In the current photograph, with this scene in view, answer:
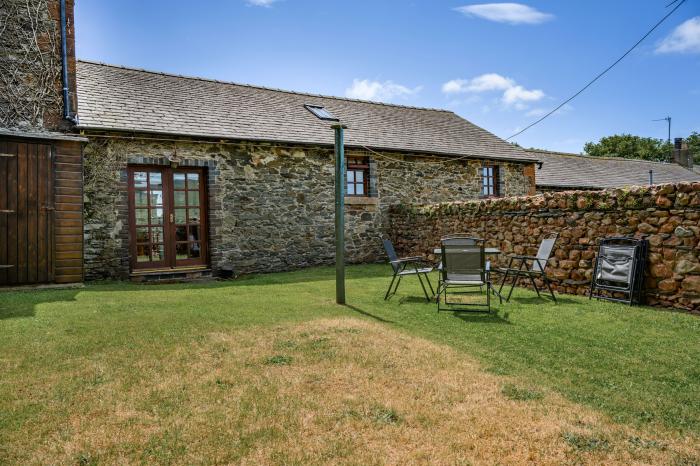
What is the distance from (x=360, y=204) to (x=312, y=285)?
4509 millimetres

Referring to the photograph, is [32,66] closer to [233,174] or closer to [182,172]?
[182,172]

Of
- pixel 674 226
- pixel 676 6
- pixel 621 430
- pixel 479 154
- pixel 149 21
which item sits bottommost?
pixel 621 430

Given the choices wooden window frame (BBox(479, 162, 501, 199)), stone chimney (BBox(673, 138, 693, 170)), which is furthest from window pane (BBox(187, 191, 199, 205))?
stone chimney (BBox(673, 138, 693, 170))

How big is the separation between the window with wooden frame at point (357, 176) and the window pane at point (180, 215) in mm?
4410

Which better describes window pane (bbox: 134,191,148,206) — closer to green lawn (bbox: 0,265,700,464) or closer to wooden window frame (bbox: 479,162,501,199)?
green lawn (bbox: 0,265,700,464)

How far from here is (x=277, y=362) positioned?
3658 millimetres

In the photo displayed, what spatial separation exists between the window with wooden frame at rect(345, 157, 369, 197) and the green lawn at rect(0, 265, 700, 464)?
5.44 meters

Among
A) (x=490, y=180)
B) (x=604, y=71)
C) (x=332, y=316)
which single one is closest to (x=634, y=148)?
(x=490, y=180)

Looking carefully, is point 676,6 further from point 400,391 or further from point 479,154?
point 400,391

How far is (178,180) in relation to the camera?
395 inches

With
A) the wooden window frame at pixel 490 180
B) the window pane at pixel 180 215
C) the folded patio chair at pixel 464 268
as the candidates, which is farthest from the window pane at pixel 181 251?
the wooden window frame at pixel 490 180

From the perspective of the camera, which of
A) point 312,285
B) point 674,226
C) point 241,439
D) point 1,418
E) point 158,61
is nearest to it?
point 241,439

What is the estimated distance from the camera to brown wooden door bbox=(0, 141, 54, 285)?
24.4 feet

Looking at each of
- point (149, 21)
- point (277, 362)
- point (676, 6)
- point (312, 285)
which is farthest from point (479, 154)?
point (277, 362)
